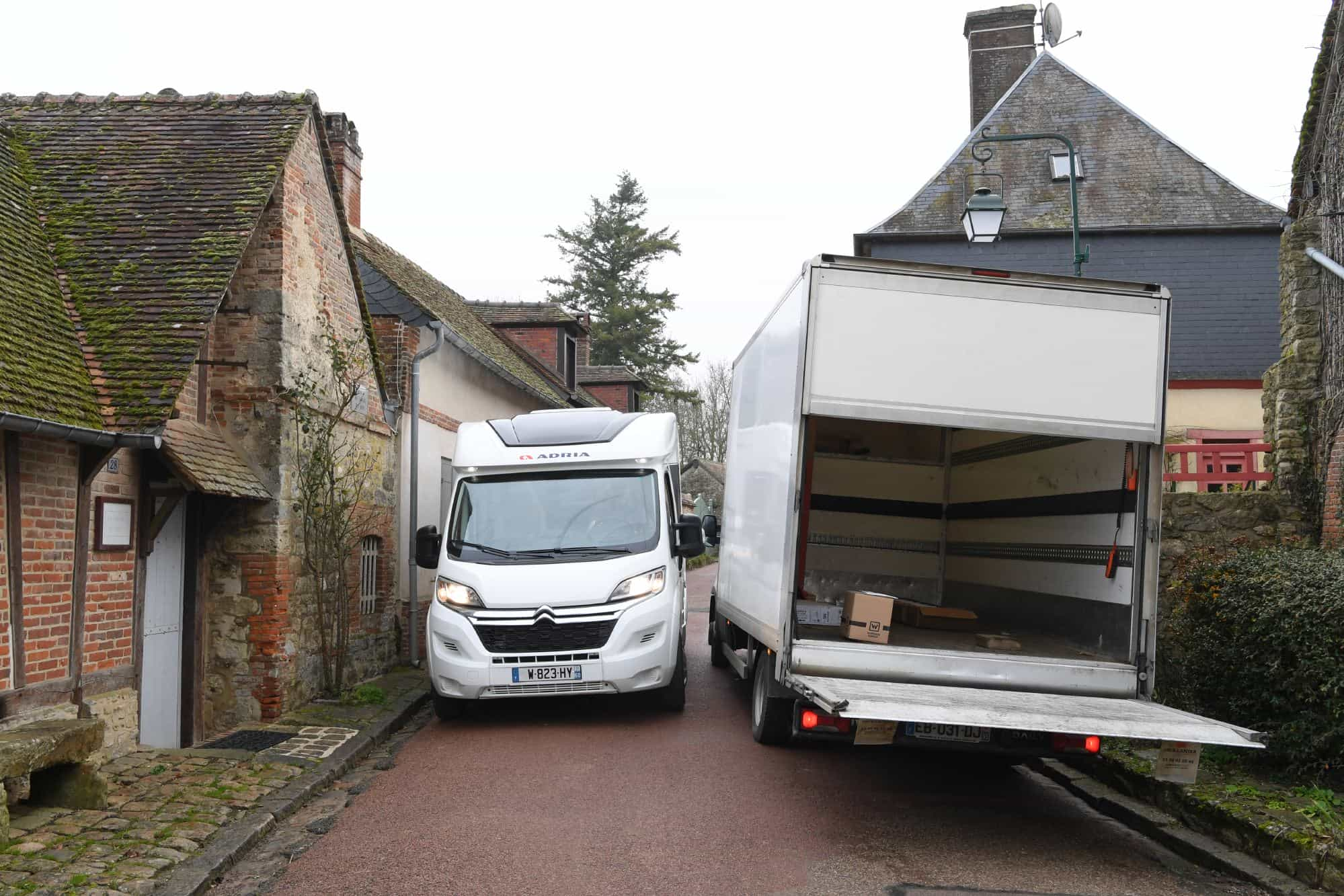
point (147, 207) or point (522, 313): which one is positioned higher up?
point (522, 313)

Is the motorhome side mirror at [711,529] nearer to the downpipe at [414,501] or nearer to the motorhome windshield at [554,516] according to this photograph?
the motorhome windshield at [554,516]

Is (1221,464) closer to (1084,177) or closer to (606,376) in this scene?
(1084,177)

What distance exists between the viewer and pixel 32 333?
7883 mm

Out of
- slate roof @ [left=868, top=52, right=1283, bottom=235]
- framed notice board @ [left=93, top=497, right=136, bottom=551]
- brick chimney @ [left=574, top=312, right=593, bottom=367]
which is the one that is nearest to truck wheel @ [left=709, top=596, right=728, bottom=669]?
framed notice board @ [left=93, top=497, right=136, bottom=551]

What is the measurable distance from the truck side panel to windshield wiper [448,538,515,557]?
2063mm

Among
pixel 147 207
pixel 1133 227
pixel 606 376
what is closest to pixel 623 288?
pixel 606 376

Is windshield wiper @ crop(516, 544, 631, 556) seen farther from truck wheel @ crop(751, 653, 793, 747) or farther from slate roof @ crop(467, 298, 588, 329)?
slate roof @ crop(467, 298, 588, 329)

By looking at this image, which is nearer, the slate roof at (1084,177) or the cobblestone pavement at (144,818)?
the cobblestone pavement at (144,818)

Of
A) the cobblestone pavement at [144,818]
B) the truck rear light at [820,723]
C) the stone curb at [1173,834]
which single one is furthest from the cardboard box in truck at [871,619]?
the cobblestone pavement at [144,818]

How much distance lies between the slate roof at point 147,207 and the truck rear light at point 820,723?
15.8 ft

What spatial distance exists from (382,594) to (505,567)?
4.29 m

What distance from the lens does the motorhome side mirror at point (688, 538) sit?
10.4 m

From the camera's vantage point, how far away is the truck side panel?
7.06 metres

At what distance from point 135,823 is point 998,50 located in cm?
2801
